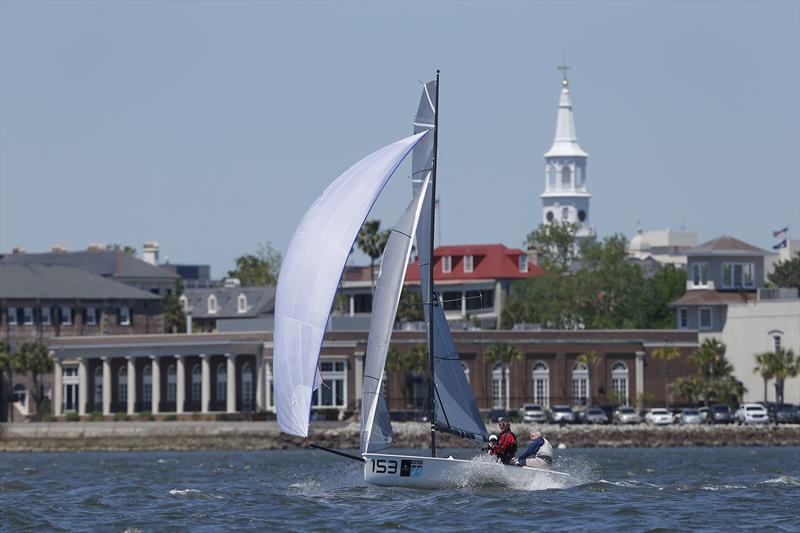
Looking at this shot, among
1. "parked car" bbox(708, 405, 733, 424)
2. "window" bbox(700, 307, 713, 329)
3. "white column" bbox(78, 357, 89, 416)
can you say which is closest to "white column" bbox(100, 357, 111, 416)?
"white column" bbox(78, 357, 89, 416)

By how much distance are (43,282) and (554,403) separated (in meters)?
31.8

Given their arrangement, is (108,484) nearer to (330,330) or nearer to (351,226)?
(351,226)

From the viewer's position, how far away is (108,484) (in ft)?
183

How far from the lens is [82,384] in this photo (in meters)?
109

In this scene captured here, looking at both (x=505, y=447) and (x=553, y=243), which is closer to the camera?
(x=505, y=447)

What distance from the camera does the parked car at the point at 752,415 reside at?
96.8 meters

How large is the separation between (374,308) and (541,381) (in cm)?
6332

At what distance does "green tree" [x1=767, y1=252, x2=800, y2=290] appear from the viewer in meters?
143

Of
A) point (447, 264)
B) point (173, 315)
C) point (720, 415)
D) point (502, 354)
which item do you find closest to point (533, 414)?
point (502, 354)

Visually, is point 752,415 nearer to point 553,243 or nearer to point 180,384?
point 180,384

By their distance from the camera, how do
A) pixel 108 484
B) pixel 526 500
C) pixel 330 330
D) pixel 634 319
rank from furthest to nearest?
1. pixel 634 319
2. pixel 330 330
3. pixel 108 484
4. pixel 526 500

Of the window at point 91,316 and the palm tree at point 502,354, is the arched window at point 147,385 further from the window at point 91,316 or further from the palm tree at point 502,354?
the palm tree at point 502,354

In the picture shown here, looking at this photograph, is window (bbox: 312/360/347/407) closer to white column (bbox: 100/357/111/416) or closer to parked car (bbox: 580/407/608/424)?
parked car (bbox: 580/407/608/424)

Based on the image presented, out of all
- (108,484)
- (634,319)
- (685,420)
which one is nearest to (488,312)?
(634,319)
